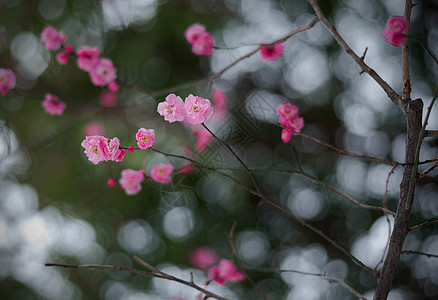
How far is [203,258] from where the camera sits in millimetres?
1690

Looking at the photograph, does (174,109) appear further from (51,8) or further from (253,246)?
(51,8)

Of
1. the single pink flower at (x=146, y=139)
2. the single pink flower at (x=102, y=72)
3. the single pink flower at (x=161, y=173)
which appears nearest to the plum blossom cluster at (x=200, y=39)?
the single pink flower at (x=102, y=72)

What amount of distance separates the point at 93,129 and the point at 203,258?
64 cm

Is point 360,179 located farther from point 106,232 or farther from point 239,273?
point 106,232

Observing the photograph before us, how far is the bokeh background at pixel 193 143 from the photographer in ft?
5.33

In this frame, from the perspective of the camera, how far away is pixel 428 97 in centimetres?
159

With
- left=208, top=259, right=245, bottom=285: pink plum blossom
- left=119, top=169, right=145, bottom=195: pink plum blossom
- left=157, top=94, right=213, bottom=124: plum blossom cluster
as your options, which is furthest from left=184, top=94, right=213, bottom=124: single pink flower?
left=208, top=259, right=245, bottom=285: pink plum blossom

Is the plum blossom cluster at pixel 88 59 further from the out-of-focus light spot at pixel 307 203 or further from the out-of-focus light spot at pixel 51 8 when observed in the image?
the out-of-focus light spot at pixel 307 203

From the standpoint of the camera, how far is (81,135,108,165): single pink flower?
747mm

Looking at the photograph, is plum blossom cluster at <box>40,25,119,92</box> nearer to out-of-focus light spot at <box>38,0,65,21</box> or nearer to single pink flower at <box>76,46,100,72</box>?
single pink flower at <box>76,46,100,72</box>

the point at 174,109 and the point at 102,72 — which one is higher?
the point at 102,72

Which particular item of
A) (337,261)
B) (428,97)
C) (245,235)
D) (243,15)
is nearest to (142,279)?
(245,235)

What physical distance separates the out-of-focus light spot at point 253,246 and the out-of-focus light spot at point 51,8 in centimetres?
116

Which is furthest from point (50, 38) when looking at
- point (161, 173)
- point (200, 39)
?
point (161, 173)
